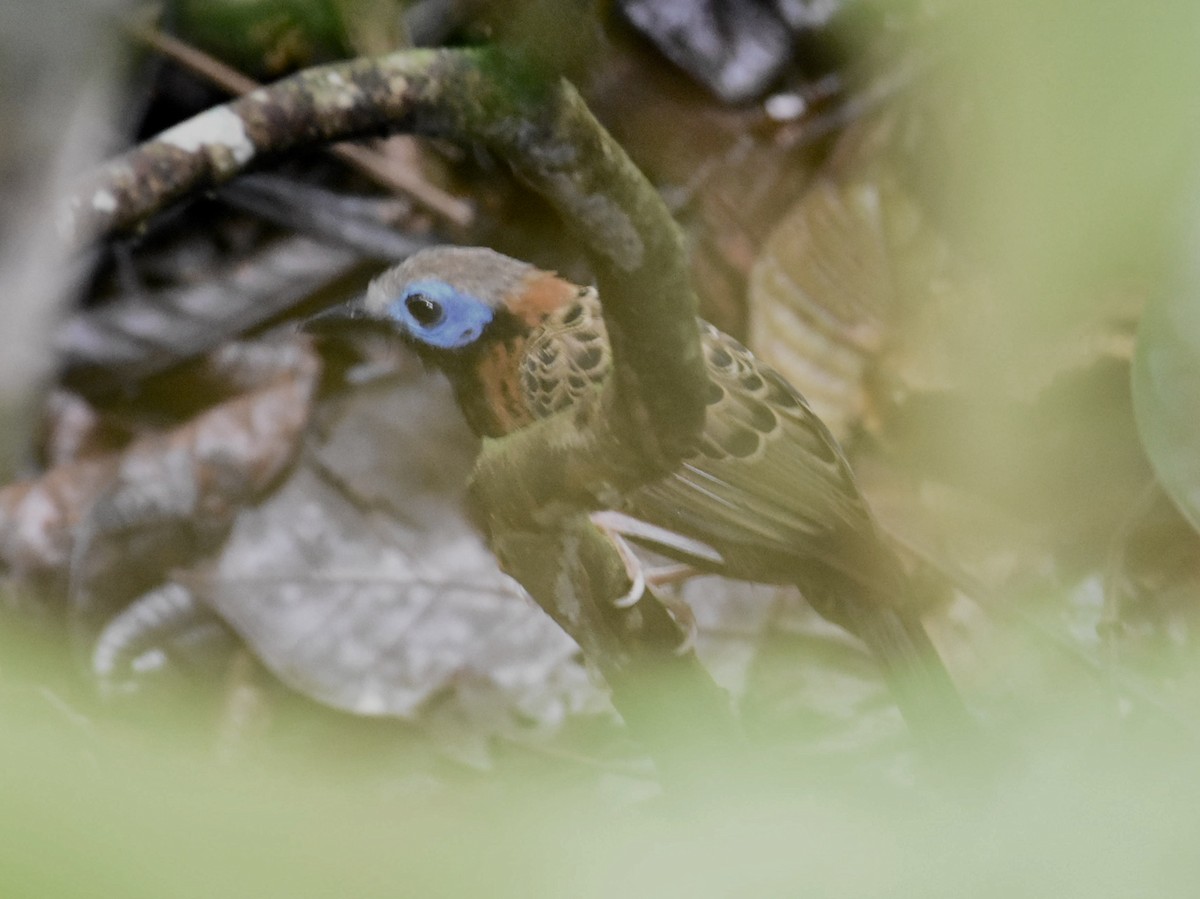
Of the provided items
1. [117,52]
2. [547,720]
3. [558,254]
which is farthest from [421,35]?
[547,720]

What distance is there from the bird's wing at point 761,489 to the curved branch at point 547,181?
1.0 inches

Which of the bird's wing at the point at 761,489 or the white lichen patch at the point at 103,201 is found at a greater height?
the white lichen patch at the point at 103,201

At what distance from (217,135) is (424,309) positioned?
10 cm

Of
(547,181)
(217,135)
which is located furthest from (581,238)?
(217,135)

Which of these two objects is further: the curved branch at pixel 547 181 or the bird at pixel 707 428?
the bird at pixel 707 428

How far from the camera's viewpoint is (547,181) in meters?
0.28

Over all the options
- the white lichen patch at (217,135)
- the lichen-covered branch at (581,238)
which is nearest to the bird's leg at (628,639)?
the lichen-covered branch at (581,238)

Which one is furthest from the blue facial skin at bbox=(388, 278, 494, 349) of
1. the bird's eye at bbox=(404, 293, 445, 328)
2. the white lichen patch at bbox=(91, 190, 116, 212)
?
the white lichen patch at bbox=(91, 190, 116, 212)

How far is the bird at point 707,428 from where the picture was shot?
39 cm

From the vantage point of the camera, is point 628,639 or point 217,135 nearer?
point 217,135

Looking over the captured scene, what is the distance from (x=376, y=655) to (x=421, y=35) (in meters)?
0.29

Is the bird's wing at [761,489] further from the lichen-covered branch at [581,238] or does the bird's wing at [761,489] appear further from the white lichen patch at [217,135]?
Answer: the white lichen patch at [217,135]

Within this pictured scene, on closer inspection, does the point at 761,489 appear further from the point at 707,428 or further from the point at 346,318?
the point at 346,318

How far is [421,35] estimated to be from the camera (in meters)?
0.41
